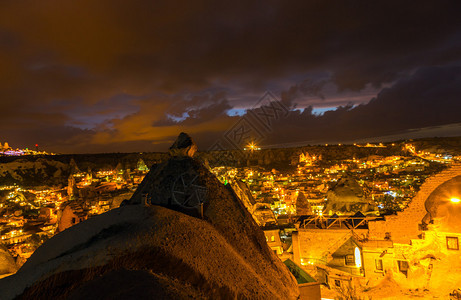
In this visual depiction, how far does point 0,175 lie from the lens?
86188 mm

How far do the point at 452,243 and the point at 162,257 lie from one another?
56.8ft

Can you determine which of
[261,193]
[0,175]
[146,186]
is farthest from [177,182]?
[0,175]

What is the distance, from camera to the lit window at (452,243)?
1452cm

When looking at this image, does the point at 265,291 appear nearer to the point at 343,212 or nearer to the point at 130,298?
the point at 130,298

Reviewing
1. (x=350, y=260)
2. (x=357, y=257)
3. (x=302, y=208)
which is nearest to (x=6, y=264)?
→ (x=350, y=260)

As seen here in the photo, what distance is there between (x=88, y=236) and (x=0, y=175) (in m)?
109

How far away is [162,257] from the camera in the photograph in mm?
4035

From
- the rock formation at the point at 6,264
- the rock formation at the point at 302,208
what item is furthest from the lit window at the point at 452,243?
the rock formation at the point at 6,264

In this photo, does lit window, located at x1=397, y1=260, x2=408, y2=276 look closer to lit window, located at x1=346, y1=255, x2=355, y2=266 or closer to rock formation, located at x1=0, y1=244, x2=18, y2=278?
lit window, located at x1=346, y1=255, x2=355, y2=266

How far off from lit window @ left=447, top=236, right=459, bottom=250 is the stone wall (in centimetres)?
212

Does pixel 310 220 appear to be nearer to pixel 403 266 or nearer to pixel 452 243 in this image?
pixel 403 266

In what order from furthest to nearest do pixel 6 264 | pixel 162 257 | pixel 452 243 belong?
pixel 6 264 < pixel 452 243 < pixel 162 257

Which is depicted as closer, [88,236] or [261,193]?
[88,236]

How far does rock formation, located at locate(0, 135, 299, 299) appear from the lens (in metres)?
3.46
